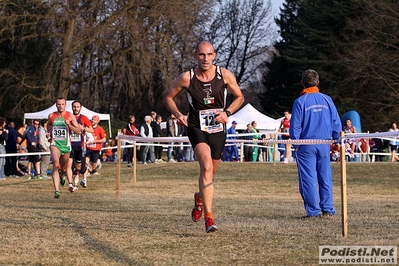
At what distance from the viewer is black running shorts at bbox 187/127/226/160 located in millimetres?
9289

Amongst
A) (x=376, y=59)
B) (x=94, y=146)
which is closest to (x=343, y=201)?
(x=94, y=146)

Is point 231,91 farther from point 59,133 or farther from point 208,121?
point 59,133

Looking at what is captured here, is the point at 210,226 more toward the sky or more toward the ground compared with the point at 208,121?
more toward the ground

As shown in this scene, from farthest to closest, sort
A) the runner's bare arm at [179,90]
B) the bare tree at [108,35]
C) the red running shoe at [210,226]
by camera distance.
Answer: the bare tree at [108,35], the runner's bare arm at [179,90], the red running shoe at [210,226]

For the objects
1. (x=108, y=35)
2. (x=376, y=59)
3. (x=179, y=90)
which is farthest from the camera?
(x=376, y=59)

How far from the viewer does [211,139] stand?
9320 mm

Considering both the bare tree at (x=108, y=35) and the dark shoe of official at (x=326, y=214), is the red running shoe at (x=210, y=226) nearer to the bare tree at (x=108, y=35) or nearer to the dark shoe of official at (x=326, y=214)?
the dark shoe of official at (x=326, y=214)

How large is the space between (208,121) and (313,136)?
206 centimetres

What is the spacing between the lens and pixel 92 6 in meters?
39.4

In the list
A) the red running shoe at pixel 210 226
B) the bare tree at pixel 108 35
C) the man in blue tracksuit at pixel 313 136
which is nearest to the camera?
the red running shoe at pixel 210 226

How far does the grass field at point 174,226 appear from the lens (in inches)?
291

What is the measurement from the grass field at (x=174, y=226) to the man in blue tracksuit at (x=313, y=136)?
1.28ft

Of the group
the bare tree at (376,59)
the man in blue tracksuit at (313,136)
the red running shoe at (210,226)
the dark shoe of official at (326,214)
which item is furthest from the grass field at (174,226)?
the bare tree at (376,59)

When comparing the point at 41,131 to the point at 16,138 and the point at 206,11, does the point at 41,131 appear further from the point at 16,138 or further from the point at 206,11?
the point at 206,11
